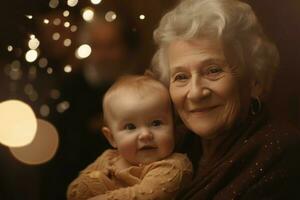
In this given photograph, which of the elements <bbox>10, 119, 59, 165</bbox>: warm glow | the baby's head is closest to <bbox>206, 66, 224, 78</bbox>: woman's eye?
the baby's head

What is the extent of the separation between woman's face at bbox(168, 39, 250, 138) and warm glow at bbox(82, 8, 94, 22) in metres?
0.23

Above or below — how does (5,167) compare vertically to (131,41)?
below

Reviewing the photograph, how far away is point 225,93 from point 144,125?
0.68 feet

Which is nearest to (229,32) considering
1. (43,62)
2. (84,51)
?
(84,51)

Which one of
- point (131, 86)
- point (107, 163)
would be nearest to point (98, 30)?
point (131, 86)

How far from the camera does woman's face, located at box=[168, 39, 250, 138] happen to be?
1066 mm

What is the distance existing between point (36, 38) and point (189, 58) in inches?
16.1

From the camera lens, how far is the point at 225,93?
3.53ft

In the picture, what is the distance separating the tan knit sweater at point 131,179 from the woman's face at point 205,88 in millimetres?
107

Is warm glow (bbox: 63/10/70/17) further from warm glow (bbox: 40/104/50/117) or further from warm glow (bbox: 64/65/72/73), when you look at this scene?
warm glow (bbox: 40/104/50/117)

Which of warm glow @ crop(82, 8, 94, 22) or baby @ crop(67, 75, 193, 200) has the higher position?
warm glow @ crop(82, 8, 94, 22)

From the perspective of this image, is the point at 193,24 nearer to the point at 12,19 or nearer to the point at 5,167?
the point at 12,19

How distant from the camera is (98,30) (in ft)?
3.84

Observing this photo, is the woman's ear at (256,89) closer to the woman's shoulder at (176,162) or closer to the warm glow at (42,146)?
the woman's shoulder at (176,162)
